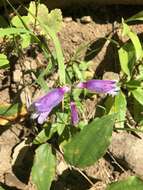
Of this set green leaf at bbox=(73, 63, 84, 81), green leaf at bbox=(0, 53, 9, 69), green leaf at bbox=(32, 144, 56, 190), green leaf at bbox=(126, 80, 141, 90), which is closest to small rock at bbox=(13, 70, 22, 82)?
green leaf at bbox=(0, 53, 9, 69)

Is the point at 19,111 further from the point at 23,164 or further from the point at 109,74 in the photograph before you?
the point at 109,74

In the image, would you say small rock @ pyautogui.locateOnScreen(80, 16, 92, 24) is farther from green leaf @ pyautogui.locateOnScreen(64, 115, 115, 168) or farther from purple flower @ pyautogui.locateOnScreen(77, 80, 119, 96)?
green leaf @ pyautogui.locateOnScreen(64, 115, 115, 168)

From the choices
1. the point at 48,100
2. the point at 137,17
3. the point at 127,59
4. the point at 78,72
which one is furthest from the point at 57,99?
the point at 137,17

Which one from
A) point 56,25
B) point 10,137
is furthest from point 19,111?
point 56,25

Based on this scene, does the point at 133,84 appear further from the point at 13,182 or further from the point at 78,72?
the point at 13,182

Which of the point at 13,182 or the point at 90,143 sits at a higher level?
the point at 90,143

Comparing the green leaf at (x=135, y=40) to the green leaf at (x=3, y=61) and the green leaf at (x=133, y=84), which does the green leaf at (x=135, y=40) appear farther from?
the green leaf at (x=3, y=61)
